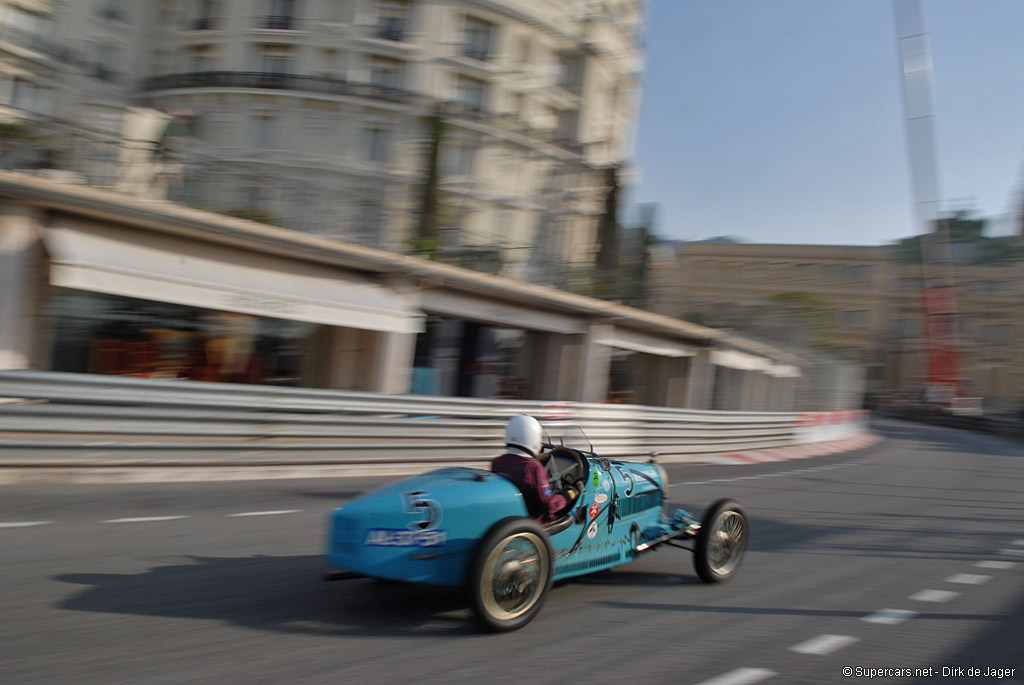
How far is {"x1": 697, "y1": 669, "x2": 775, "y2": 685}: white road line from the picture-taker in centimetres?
448

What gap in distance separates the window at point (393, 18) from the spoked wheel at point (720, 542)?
29000mm

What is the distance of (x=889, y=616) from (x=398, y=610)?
3338 mm

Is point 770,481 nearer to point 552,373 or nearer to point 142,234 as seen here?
point 552,373

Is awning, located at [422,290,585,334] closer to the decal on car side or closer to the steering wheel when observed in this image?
the steering wheel

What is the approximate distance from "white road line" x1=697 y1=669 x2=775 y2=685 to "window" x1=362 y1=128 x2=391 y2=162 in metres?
29.7

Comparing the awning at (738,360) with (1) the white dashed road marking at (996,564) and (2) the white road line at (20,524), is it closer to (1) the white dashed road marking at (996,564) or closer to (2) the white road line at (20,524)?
(1) the white dashed road marking at (996,564)

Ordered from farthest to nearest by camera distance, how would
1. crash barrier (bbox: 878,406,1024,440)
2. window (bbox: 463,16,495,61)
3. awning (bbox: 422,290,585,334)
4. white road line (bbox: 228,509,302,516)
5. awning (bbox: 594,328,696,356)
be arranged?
1. crash barrier (bbox: 878,406,1024,440)
2. window (bbox: 463,16,495,61)
3. awning (bbox: 594,328,696,356)
4. awning (bbox: 422,290,585,334)
5. white road line (bbox: 228,509,302,516)

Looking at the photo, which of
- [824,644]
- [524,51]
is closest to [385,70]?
[524,51]

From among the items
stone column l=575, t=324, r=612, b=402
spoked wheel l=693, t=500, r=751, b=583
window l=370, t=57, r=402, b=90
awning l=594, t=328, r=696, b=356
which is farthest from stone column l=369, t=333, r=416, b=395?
window l=370, t=57, r=402, b=90

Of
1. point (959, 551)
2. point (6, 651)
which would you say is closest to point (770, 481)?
point (959, 551)

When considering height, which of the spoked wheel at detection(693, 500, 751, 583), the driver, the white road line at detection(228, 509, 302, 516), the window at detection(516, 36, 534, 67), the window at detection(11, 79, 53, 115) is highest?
the window at detection(516, 36, 534, 67)

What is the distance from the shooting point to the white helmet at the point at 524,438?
566cm

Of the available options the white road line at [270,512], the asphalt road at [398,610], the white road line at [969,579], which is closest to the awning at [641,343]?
the asphalt road at [398,610]

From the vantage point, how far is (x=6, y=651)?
13.3 ft
